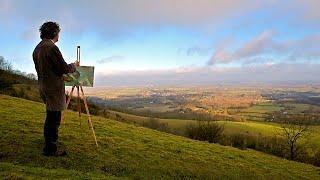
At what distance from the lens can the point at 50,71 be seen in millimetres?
11820

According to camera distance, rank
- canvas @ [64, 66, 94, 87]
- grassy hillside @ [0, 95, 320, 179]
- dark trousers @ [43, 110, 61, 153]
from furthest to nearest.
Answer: canvas @ [64, 66, 94, 87] → dark trousers @ [43, 110, 61, 153] → grassy hillside @ [0, 95, 320, 179]

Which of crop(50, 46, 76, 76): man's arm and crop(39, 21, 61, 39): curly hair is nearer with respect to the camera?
crop(50, 46, 76, 76): man's arm

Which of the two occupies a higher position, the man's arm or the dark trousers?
the man's arm

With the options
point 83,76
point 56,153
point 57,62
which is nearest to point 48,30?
point 57,62

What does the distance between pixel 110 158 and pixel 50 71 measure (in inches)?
152

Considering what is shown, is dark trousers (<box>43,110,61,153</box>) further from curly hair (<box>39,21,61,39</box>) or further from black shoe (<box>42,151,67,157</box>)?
curly hair (<box>39,21,61,39</box>)

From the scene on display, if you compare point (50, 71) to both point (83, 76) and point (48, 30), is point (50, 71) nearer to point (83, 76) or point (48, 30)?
point (48, 30)

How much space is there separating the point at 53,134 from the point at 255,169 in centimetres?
954

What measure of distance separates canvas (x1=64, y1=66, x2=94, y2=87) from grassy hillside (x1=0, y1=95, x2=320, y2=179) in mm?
2250

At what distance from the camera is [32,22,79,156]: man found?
1170cm

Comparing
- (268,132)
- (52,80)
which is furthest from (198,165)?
(268,132)

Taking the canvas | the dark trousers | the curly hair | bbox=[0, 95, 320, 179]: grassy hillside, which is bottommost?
bbox=[0, 95, 320, 179]: grassy hillside

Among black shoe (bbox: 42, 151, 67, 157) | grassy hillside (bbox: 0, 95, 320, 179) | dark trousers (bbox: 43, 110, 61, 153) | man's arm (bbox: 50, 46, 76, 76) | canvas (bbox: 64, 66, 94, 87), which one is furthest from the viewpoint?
canvas (bbox: 64, 66, 94, 87)

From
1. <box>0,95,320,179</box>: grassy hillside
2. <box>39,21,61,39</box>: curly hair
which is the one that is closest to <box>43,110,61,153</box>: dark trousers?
<box>0,95,320,179</box>: grassy hillside
